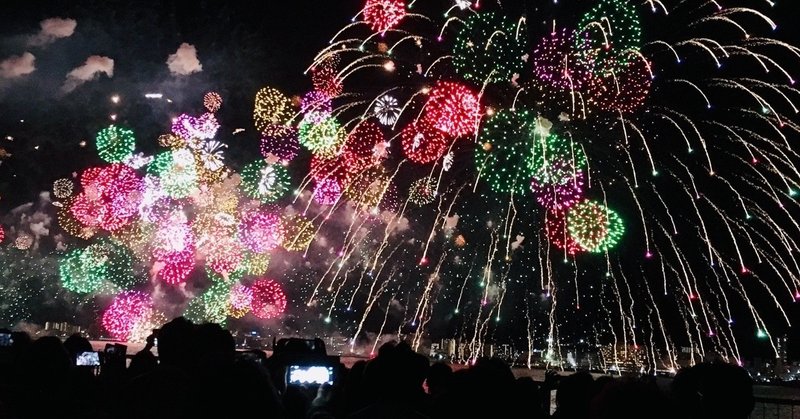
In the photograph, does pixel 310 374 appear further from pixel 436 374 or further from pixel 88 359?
pixel 88 359

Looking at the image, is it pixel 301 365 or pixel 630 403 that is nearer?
pixel 630 403

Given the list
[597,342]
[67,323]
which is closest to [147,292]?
[67,323]

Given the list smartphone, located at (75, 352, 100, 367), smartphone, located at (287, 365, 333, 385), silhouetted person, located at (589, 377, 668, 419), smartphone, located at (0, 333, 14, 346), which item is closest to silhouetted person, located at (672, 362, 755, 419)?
silhouetted person, located at (589, 377, 668, 419)

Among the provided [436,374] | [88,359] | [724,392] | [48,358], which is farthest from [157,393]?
[88,359]

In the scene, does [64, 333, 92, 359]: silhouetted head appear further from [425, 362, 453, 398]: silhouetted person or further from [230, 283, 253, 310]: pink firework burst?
[230, 283, 253, 310]: pink firework burst

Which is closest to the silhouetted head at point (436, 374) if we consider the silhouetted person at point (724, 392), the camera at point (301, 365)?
the camera at point (301, 365)

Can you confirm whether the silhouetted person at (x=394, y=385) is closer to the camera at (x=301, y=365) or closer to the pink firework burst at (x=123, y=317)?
the camera at (x=301, y=365)

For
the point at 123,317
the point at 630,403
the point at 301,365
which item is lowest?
the point at 630,403
